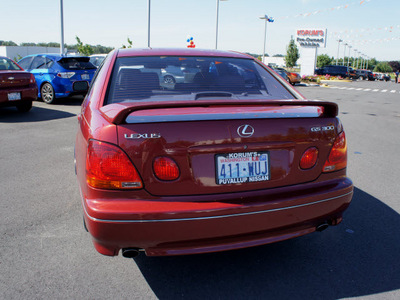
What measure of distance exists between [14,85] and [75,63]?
302 centimetres

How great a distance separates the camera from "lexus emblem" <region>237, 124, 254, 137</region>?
7.55ft

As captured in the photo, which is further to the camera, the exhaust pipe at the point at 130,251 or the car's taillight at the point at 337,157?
the car's taillight at the point at 337,157

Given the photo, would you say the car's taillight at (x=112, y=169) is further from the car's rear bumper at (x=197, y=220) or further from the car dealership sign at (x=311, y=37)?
the car dealership sign at (x=311, y=37)

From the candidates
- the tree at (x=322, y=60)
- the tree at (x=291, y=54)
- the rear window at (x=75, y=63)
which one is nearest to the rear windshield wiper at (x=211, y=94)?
the rear window at (x=75, y=63)

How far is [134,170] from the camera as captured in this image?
7.32 feet

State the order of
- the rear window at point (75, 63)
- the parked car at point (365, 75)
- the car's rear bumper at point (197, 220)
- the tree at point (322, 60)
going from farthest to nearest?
the tree at point (322, 60), the parked car at point (365, 75), the rear window at point (75, 63), the car's rear bumper at point (197, 220)

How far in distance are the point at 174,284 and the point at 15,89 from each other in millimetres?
8251

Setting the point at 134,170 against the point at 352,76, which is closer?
the point at 134,170

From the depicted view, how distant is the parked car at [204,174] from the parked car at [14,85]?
7.55m

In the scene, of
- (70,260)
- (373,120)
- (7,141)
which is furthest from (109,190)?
(373,120)

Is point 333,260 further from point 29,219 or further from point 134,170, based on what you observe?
point 29,219

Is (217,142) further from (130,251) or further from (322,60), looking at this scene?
(322,60)

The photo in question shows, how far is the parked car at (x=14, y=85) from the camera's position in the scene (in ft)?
29.5

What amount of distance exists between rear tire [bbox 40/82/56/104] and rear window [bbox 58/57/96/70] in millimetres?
799
